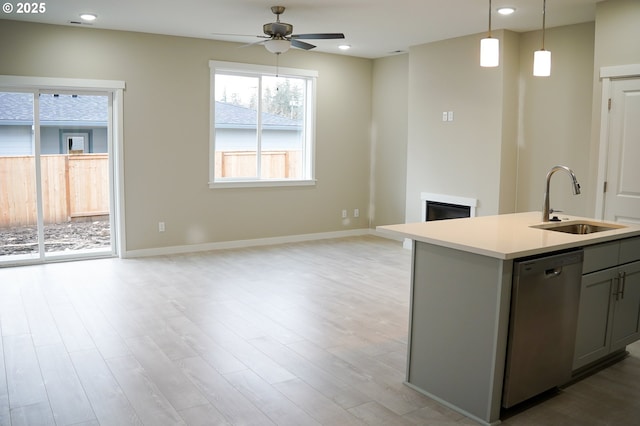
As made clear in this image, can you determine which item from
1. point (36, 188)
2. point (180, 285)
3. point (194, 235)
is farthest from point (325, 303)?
point (36, 188)

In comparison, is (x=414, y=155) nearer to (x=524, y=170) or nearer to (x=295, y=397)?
(x=524, y=170)

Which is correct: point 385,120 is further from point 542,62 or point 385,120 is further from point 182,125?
point 542,62

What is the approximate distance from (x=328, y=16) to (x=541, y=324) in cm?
393

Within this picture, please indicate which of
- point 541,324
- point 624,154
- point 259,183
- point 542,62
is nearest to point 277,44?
point 259,183

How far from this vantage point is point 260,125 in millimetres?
7555

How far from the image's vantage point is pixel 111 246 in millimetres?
6719

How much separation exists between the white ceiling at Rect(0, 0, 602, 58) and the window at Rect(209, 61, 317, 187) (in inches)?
30.3

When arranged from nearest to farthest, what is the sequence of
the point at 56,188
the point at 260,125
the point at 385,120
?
the point at 56,188
the point at 260,125
the point at 385,120

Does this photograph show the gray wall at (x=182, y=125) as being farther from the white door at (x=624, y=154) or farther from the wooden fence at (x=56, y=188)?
the white door at (x=624, y=154)

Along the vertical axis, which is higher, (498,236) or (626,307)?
(498,236)

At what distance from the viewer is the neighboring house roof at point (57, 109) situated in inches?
237

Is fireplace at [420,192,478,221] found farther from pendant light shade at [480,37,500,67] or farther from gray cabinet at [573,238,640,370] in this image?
pendant light shade at [480,37,500,67]

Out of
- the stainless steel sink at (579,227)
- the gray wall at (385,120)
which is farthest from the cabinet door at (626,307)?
the gray wall at (385,120)

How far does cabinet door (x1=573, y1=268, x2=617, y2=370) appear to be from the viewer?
324 centimetres
